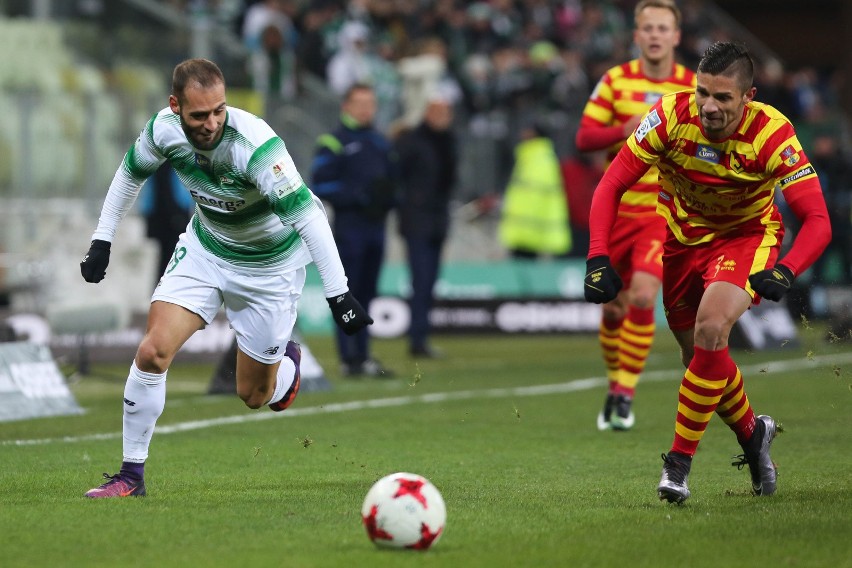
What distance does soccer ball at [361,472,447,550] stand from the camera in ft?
19.3

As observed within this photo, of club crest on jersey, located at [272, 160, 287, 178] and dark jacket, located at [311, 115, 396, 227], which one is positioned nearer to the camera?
club crest on jersey, located at [272, 160, 287, 178]

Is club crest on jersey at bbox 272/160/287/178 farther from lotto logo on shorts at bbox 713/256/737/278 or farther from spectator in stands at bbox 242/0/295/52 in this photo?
spectator in stands at bbox 242/0/295/52

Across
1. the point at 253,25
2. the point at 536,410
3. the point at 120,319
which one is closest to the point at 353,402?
the point at 536,410

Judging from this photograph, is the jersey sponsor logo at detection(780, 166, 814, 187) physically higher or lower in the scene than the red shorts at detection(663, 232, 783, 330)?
higher

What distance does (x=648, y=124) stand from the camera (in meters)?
7.34

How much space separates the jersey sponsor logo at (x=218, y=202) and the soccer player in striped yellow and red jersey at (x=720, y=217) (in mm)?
1750

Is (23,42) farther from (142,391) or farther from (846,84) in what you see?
(846,84)

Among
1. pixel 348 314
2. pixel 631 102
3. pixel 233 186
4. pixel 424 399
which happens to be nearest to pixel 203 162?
pixel 233 186

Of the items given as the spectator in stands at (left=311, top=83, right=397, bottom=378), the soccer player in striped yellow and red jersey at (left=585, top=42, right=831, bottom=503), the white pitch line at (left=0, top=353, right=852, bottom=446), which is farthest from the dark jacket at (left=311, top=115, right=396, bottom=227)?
the soccer player in striped yellow and red jersey at (left=585, top=42, right=831, bottom=503)

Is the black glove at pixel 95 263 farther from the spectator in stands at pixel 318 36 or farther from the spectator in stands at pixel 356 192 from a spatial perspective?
the spectator in stands at pixel 318 36

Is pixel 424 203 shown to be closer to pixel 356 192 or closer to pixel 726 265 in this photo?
pixel 356 192

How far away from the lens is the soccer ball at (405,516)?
5.89m


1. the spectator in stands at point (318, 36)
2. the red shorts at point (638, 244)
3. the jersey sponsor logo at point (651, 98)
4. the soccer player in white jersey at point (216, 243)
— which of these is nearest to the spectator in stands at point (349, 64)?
the spectator in stands at point (318, 36)

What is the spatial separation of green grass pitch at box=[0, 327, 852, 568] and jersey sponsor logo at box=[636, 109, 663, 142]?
161cm
